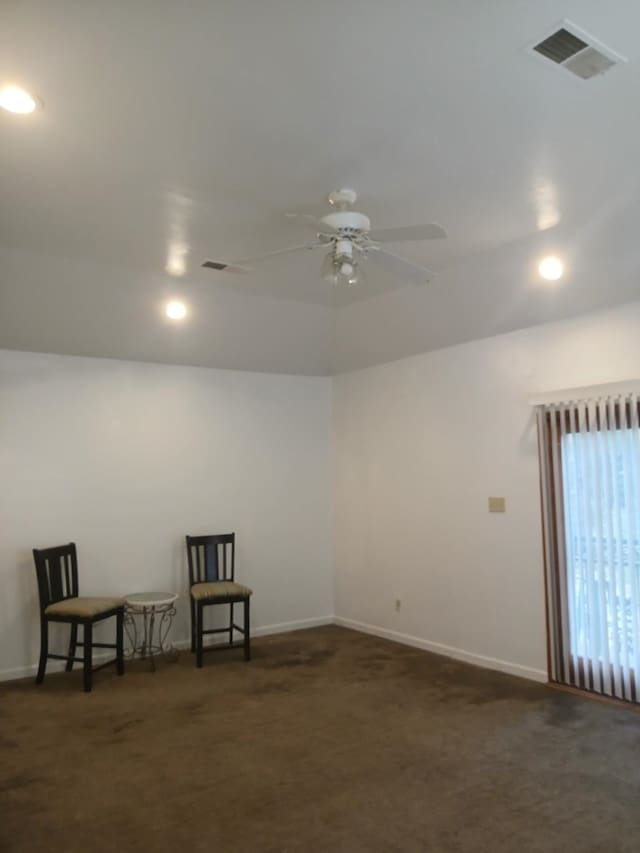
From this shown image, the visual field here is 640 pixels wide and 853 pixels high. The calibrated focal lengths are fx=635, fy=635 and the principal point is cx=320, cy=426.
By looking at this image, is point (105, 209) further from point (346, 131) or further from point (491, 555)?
point (491, 555)

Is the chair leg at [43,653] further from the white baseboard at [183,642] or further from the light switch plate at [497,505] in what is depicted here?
the light switch plate at [497,505]

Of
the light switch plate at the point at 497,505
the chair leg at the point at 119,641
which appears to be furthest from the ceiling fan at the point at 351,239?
the chair leg at the point at 119,641

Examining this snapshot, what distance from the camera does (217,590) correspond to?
5.05m

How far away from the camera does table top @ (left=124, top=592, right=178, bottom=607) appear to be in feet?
15.8

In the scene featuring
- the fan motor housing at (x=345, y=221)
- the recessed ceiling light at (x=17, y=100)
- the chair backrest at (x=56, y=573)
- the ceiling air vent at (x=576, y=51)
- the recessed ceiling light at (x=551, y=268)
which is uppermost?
the recessed ceiling light at (x=17, y=100)

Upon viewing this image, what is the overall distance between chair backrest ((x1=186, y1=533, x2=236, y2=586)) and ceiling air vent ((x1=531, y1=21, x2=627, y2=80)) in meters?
4.33

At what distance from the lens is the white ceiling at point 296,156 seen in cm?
201

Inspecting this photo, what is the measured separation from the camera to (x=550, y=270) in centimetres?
399

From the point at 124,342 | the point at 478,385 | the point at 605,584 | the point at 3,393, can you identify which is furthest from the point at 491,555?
the point at 3,393

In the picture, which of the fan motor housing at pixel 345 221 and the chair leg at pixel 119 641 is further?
the chair leg at pixel 119 641

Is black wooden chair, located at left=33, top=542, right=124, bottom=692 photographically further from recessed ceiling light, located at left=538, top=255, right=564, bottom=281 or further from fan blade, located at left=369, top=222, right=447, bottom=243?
recessed ceiling light, located at left=538, top=255, right=564, bottom=281

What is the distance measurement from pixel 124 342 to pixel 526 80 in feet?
12.1

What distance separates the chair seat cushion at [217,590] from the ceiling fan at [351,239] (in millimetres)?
2916

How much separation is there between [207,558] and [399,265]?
3.27 m
